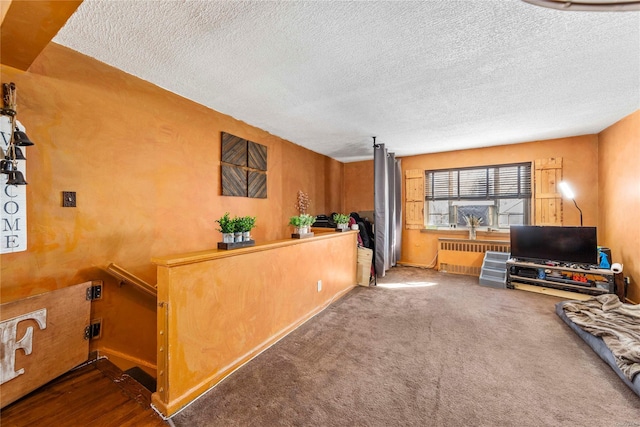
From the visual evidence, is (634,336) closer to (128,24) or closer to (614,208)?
(614,208)

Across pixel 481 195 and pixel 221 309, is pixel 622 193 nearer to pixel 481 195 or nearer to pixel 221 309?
pixel 481 195

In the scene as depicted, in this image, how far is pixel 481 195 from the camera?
4711mm

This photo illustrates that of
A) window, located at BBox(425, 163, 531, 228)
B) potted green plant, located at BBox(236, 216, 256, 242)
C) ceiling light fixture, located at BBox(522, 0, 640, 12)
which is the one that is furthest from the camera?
window, located at BBox(425, 163, 531, 228)

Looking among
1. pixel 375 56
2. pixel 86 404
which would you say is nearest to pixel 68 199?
pixel 86 404

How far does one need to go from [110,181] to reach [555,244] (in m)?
5.62

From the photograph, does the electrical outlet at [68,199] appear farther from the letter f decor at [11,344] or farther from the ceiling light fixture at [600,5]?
the ceiling light fixture at [600,5]

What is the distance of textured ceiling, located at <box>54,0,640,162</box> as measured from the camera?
1.49m

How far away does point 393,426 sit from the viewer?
4.66 feet

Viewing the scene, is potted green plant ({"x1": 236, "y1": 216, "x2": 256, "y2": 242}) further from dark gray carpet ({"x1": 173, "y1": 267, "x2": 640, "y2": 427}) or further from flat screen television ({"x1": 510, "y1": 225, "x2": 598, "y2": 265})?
flat screen television ({"x1": 510, "y1": 225, "x2": 598, "y2": 265})

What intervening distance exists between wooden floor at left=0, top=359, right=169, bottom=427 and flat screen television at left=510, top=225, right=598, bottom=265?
16.1 feet

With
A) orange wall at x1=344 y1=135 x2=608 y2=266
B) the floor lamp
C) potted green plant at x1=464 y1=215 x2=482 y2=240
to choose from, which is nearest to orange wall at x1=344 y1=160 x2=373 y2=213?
orange wall at x1=344 y1=135 x2=608 y2=266

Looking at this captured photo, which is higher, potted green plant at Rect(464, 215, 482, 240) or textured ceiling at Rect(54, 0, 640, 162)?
textured ceiling at Rect(54, 0, 640, 162)

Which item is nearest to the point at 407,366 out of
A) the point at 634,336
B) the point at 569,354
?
the point at 569,354

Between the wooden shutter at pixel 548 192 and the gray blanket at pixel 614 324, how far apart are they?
66.5 inches
